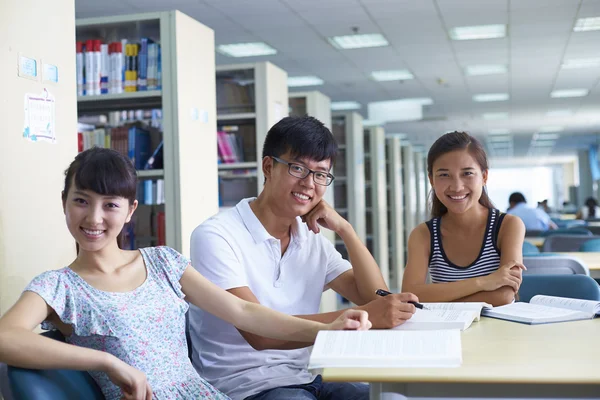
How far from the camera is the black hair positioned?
1.50 meters

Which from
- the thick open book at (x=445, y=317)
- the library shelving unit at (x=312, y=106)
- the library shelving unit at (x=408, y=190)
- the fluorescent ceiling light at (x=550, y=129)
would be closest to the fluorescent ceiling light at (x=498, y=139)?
the fluorescent ceiling light at (x=550, y=129)

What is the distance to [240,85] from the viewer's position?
5.31 m

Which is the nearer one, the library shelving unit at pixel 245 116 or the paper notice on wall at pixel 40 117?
the paper notice on wall at pixel 40 117

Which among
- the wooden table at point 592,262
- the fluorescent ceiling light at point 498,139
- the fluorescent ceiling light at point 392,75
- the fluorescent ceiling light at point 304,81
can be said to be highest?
the fluorescent ceiling light at point 392,75

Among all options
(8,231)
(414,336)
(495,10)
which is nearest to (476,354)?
(414,336)

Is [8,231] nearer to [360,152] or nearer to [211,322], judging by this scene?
[211,322]

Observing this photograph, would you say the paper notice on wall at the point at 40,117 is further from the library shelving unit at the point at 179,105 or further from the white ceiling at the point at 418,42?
the white ceiling at the point at 418,42

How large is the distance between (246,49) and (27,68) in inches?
251

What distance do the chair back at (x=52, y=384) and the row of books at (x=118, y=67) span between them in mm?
2735

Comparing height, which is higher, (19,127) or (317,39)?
(317,39)

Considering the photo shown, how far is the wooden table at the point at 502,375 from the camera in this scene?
3.85 ft

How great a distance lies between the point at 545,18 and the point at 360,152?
246cm

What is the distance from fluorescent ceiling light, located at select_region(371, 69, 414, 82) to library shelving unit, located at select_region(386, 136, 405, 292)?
1.03 metres

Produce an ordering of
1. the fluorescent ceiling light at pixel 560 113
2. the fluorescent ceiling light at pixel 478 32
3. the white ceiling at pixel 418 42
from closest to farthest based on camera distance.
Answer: the white ceiling at pixel 418 42 → the fluorescent ceiling light at pixel 478 32 → the fluorescent ceiling light at pixel 560 113
